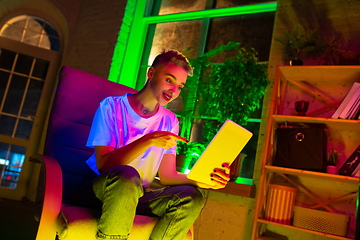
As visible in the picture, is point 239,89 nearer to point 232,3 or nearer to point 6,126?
point 232,3

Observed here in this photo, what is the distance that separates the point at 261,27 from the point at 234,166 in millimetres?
1491

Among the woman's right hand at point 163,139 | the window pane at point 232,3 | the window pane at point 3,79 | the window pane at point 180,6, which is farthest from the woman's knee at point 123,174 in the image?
the window pane at point 3,79

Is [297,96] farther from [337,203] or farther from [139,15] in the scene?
[139,15]

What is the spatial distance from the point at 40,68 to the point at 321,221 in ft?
12.7

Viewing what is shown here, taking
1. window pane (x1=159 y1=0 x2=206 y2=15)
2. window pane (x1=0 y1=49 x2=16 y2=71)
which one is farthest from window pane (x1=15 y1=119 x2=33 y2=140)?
window pane (x1=159 y1=0 x2=206 y2=15)

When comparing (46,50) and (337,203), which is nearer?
(337,203)

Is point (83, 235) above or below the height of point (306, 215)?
below

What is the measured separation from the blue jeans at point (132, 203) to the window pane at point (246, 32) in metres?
2.10

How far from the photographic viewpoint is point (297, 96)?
249cm

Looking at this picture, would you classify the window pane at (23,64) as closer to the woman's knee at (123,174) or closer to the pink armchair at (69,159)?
the pink armchair at (69,159)

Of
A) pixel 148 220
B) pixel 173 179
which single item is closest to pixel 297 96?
pixel 173 179

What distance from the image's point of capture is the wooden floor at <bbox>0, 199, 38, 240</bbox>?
2184 mm

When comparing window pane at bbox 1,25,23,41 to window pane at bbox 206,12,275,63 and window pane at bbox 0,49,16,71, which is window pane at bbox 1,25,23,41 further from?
window pane at bbox 206,12,275,63

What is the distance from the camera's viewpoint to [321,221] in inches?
75.6
